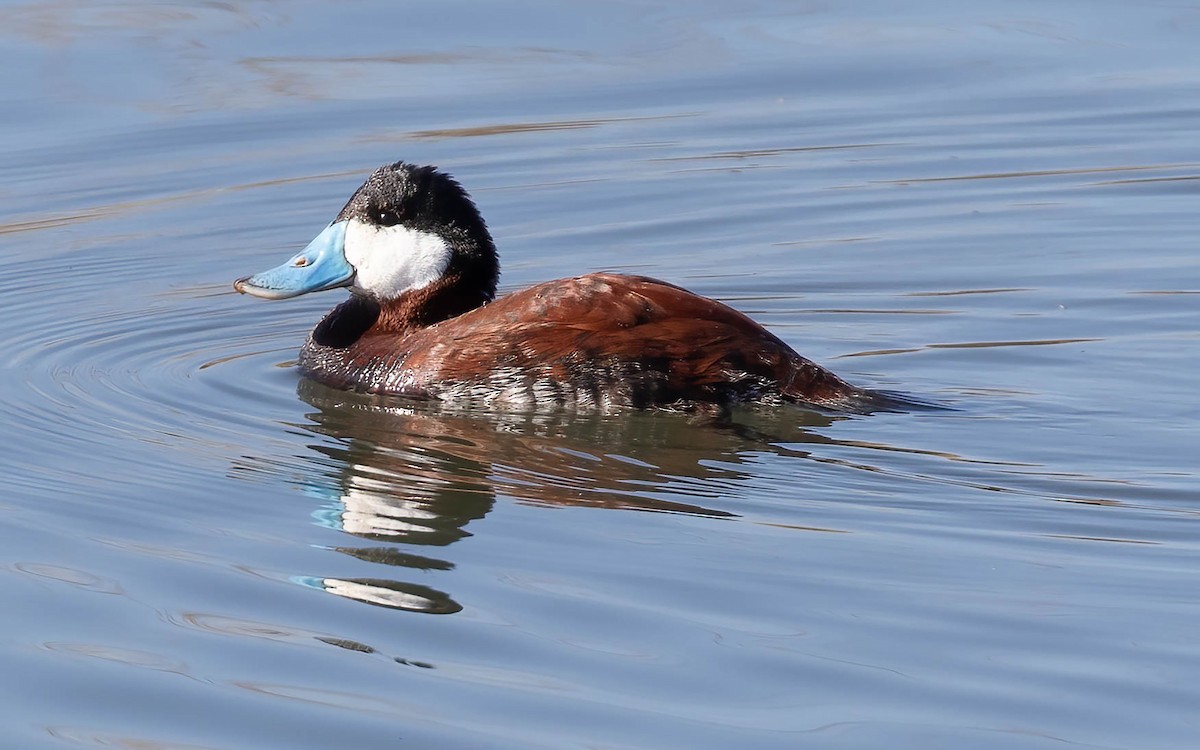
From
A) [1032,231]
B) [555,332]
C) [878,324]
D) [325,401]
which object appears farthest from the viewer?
[1032,231]

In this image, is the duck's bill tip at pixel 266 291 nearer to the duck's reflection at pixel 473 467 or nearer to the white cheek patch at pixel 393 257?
the white cheek patch at pixel 393 257

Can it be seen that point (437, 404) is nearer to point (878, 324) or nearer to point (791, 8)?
point (878, 324)

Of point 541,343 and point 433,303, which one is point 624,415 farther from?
point 433,303

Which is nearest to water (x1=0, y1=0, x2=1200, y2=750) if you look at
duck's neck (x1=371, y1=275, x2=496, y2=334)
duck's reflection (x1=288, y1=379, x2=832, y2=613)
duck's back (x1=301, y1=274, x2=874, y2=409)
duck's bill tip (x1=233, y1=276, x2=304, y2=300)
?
duck's reflection (x1=288, y1=379, x2=832, y2=613)

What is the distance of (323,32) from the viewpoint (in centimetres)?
1231

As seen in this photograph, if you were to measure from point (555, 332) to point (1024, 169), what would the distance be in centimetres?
436

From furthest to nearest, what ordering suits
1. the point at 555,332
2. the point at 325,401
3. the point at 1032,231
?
the point at 1032,231 → the point at 325,401 → the point at 555,332

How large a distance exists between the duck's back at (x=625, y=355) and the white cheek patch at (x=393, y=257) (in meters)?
0.64

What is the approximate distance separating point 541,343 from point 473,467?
0.74 metres

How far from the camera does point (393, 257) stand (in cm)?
720

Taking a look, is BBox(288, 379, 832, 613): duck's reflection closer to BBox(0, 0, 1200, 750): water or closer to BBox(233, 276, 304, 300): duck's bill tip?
BBox(0, 0, 1200, 750): water

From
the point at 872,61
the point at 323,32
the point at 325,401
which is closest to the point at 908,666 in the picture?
the point at 325,401

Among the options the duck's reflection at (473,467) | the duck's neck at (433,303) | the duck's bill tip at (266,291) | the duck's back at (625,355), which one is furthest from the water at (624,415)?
the duck's neck at (433,303)

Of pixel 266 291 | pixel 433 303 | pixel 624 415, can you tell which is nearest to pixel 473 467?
pixel 624 415
